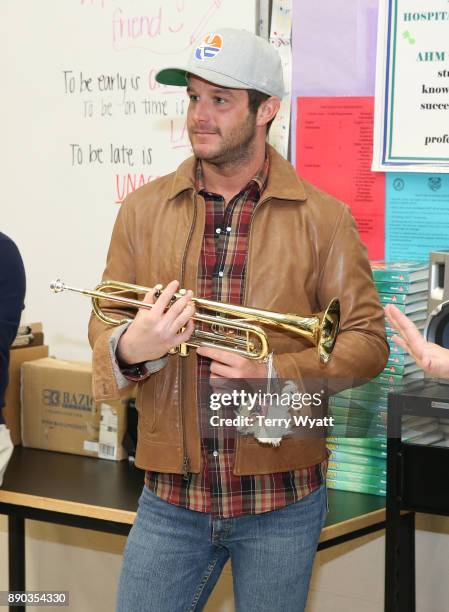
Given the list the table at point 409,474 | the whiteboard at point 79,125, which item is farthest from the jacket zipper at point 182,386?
the whiteboard at point 79,125

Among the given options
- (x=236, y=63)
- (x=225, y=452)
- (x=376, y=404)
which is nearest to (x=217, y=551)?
(x=225, y=452)

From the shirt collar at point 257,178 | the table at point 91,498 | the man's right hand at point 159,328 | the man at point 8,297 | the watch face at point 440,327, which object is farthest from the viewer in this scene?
the man at point 8,297

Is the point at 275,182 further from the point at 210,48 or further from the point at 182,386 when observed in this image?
the point at 182,386

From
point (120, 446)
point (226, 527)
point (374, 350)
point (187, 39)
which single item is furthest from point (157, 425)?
point (187, 39)

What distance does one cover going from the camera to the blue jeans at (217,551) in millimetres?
1944

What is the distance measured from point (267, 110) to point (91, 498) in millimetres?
1222

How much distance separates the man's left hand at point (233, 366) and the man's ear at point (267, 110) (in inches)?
20.1

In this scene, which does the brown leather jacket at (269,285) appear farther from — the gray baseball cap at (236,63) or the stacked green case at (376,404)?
the stacked green case at (376,404)

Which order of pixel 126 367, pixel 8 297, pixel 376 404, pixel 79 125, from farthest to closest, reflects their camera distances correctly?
pixel 79 125, pixel 8 297, pixel 376 404, pixel 126 367

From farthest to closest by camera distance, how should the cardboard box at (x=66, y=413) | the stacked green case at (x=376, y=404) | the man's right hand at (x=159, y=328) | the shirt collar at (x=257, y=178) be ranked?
the cardboard box at (x=66, y=413)
the stacked green case at (x=376, y=404)
the shirt collar at (x=257, y=178)
the man's right hand at (x=159, y=328)

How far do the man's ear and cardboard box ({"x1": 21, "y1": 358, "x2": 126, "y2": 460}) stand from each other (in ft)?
4.23

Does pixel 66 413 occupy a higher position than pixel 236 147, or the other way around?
pixel 236 147

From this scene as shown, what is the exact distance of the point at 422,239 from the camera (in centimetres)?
279

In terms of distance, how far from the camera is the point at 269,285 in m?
1.97
